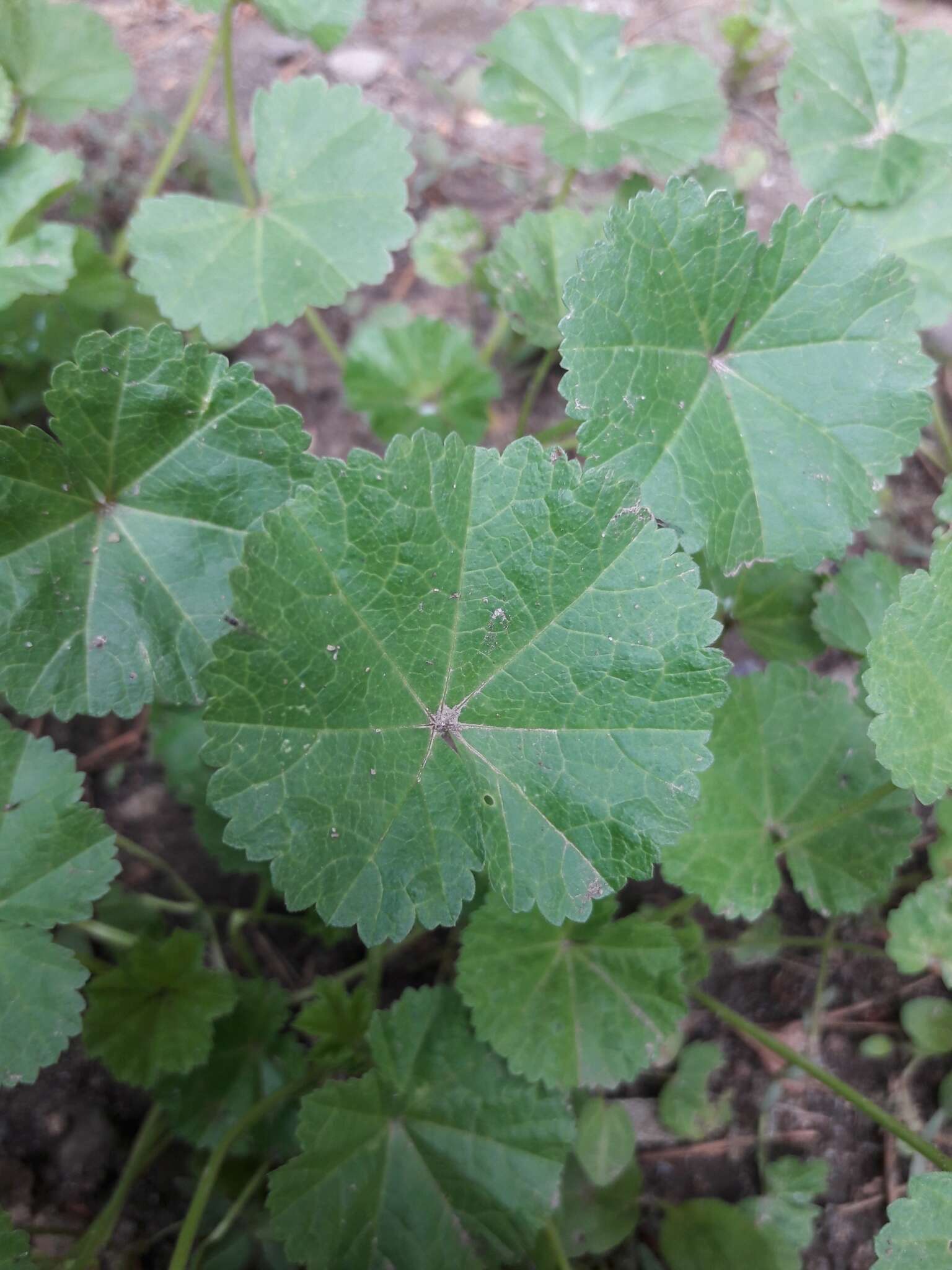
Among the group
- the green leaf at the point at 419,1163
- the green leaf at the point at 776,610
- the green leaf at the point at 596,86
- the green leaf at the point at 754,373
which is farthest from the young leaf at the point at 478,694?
the green leaf at the point at 596,86

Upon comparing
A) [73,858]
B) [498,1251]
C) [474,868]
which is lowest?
[498,1251]

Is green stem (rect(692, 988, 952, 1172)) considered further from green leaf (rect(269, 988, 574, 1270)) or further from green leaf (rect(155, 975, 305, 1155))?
green leaf (rect(155, 975, 305, 1155))

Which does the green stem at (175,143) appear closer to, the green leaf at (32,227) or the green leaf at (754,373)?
the green leaf at (32,227)

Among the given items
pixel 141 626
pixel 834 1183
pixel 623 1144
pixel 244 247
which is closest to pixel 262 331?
pixel 244 247

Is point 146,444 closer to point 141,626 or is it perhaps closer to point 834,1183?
point 141,626

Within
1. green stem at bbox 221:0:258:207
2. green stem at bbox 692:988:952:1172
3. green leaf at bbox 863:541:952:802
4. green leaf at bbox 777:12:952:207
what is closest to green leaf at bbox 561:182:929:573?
green leaf at bbox 863:541:952:802
